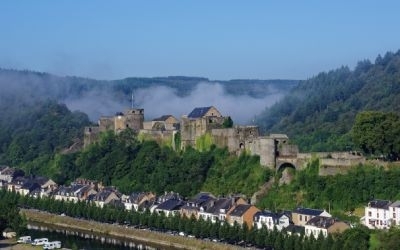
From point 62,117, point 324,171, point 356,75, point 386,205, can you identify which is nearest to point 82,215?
point 324,171

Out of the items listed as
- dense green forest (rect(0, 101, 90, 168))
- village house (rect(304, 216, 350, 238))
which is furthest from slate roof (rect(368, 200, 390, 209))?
dense green forest (rect(0, 101, 90, 168))

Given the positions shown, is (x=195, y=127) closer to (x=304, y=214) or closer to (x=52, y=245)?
(x=52, y=245)

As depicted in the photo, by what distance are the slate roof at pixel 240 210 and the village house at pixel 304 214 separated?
11.3ft

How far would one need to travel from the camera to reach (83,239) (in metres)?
50.2

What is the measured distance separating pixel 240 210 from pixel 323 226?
724cm

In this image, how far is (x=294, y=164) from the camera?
50.9 metres

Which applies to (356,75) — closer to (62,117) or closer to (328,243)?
(62,117)

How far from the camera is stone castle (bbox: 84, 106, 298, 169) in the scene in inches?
2064

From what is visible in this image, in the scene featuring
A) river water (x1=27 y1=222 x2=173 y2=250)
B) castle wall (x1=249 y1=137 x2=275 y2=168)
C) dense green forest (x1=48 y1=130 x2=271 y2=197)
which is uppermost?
castle wall (x1=249 y1=137 x2=275 y2=168)

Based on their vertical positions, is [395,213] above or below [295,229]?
above

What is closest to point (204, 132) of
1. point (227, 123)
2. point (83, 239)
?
point (227, 123)

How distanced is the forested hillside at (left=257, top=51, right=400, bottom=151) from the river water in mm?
21078

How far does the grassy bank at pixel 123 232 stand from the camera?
44.5 m

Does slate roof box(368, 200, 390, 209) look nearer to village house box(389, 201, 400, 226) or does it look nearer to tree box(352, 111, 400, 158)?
village house box(389, 201, 400, 226)
